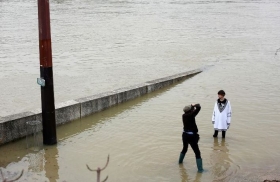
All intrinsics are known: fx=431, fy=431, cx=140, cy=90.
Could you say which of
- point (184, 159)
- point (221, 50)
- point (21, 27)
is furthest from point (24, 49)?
point (184, 159)

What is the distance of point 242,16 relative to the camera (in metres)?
41.0

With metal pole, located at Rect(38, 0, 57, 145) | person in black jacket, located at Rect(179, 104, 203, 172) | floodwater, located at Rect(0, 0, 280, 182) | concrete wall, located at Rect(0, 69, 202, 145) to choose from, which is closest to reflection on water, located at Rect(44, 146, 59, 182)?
floodwater, located at Rect(0, 0, 280, 182)

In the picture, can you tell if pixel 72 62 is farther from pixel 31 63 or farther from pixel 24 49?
pixel 24 49

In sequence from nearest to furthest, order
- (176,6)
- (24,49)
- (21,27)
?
(24,49)
(21,27)
(176,6)

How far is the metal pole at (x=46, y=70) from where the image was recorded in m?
8.97

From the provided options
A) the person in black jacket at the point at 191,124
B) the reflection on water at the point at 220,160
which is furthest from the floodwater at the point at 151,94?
the person in black jacket at the point at 191,124

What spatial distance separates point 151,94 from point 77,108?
3926 millimetres

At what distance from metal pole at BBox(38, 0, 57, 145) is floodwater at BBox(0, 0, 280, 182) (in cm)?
46

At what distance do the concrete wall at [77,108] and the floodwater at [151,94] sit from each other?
0.21 m

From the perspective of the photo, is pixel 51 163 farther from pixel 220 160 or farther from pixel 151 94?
pixel 151 94

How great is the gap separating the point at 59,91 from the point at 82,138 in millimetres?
5192

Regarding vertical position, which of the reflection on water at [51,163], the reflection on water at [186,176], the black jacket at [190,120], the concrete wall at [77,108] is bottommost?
the reflection on water at [186,176]

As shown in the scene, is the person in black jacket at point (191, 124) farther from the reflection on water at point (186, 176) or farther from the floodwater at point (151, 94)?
the floodwater at point (151, 94)

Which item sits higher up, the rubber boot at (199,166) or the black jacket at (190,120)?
the black jacket at (190,120)
